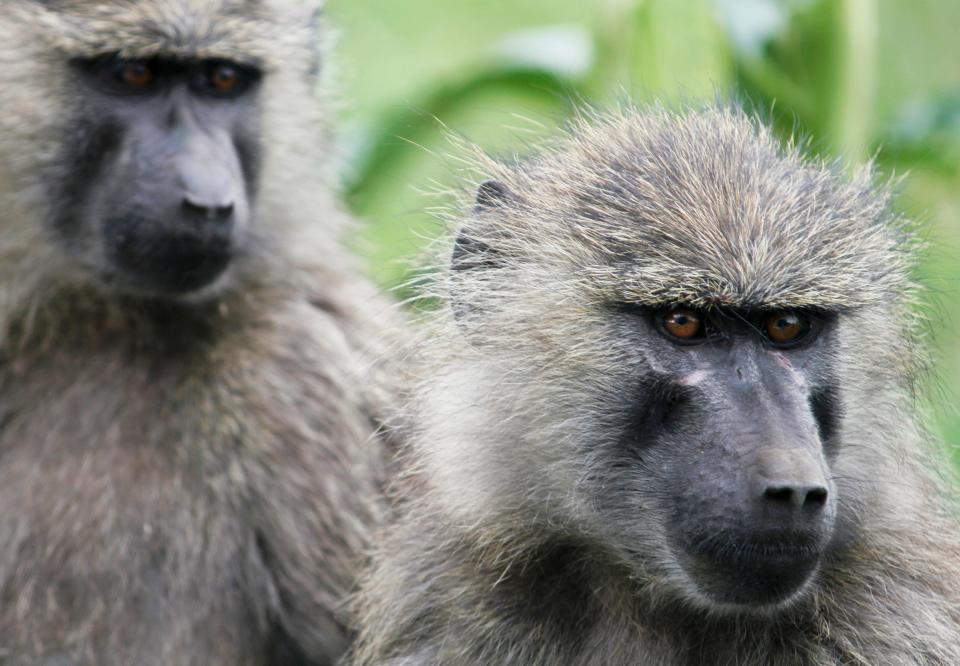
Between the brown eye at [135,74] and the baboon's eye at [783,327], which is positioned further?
the brown eye at [135,74]

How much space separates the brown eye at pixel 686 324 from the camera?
150 inches

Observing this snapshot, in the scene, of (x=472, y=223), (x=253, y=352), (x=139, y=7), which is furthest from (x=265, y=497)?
(x=139, y=7)

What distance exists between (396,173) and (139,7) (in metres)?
2.83

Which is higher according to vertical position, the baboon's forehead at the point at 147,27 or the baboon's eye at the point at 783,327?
the baboon's forehead at the point at 147,27

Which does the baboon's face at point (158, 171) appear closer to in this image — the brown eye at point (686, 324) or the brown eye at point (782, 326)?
the brown eye at point (686, 324)

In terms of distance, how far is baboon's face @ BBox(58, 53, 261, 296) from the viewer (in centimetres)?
480

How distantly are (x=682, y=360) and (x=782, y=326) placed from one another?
0.28 meters

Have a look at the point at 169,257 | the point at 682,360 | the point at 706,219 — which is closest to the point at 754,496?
the point at 682,360

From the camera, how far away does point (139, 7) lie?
16.5 feet

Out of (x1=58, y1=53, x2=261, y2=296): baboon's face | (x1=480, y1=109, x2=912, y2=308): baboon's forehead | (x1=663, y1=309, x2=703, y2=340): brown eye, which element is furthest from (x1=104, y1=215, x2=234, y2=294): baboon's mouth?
(x1=663, y1=309, x2=703, y2=340): brown eye

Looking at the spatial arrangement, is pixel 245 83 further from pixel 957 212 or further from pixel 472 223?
pixel 957 212

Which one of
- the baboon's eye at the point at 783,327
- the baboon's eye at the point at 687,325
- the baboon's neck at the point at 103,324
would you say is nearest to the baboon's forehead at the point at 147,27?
the baboon's neck at the point at 103,324

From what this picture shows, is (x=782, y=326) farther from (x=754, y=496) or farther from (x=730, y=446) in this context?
(x=754, y=496)

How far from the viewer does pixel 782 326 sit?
151 inches
